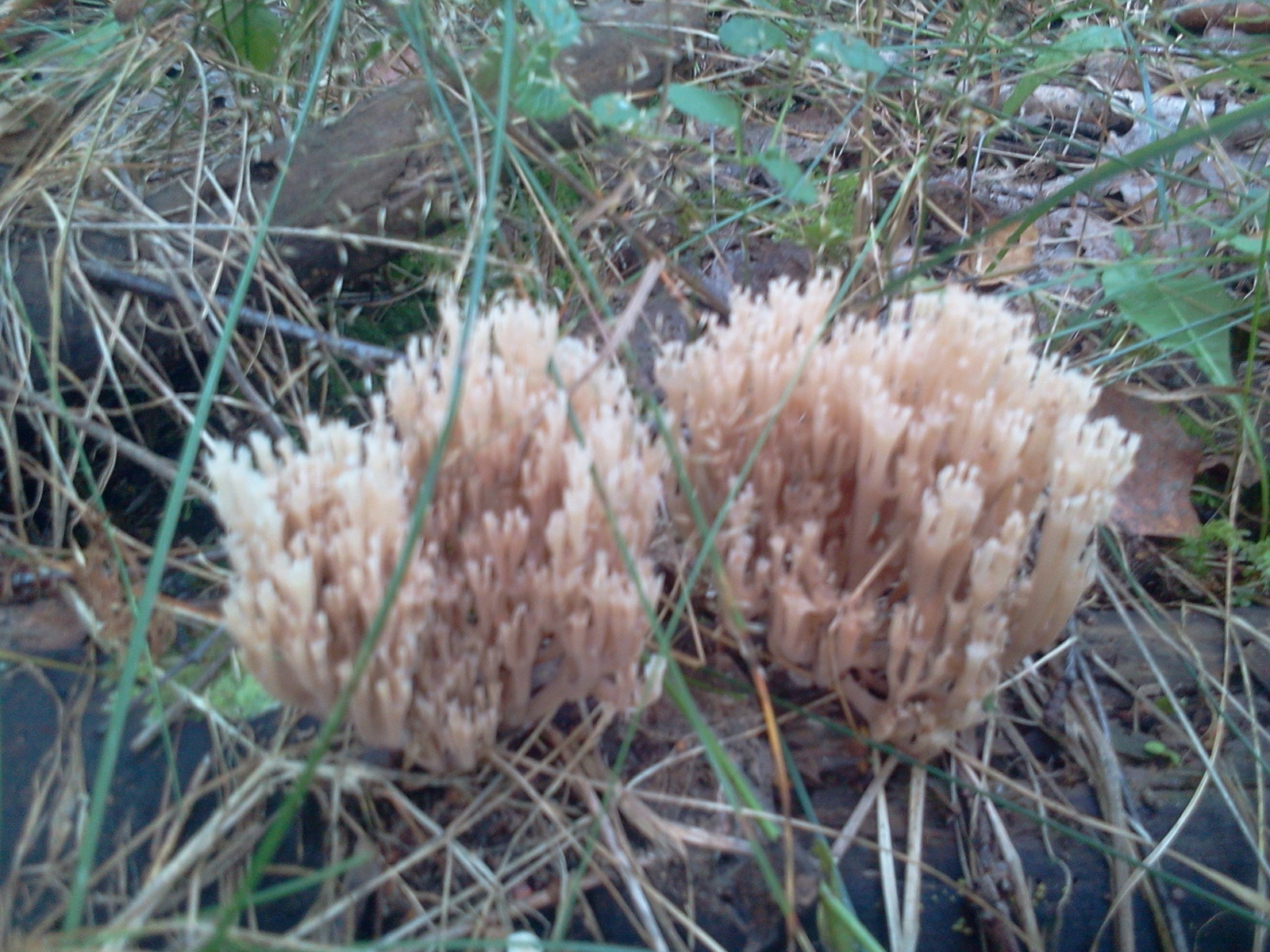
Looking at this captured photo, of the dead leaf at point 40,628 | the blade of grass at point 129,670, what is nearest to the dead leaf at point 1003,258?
the blade of grass at point 129,670

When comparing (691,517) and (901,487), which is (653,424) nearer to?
(691,517)

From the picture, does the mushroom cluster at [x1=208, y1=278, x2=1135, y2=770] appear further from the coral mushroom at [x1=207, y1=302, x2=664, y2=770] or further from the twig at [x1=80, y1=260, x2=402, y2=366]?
the twig at [x1=80, y1=260, x2=402, y2=366]

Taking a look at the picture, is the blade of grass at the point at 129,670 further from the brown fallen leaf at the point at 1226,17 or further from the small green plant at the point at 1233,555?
the brown fallen leaf at the point at 1226,17

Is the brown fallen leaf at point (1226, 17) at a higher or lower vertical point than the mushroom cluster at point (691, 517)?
higher

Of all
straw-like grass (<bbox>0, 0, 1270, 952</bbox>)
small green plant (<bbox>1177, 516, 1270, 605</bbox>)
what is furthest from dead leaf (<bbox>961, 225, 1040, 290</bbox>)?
small green plant (<bbox>1177, 516, 1270, 605</bbox>)

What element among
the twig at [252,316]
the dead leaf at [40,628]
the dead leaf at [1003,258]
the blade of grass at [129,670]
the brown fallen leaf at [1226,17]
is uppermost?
the brown fallen leaf at [1226,17]

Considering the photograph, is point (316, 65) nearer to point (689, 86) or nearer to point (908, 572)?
point (689, 86)
